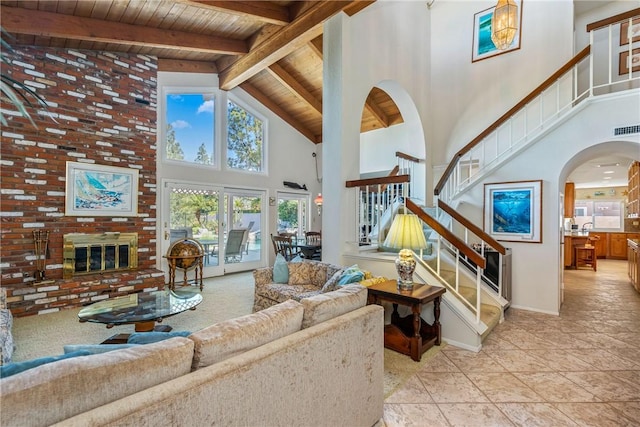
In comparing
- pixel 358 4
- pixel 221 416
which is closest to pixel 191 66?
pixel 358 4

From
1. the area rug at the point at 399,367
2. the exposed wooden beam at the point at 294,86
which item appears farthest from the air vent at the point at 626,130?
the exposed wooden beam at the point at 294,86

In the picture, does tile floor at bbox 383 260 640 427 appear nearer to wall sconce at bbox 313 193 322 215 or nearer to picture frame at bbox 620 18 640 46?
picture frame at bbox 620 18 640 46

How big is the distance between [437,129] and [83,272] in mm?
6849

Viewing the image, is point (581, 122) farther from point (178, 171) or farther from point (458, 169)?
point (178, 171)

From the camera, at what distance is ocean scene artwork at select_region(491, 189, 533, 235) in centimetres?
434

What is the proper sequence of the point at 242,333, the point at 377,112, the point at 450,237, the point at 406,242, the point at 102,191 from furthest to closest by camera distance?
1. the point at 377,112
2. the point at 102,191
3. the point at 450,237
4. the point at 406,242
5. the point at 242,333

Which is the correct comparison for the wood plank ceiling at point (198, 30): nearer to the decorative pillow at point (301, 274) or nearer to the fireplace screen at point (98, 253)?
the fireplace screen at point (98, 253)

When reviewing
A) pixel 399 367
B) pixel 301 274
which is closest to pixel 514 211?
pixel 399 367

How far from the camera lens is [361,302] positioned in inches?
78.3

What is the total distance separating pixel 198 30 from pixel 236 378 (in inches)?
208

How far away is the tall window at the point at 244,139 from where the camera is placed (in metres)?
6.63

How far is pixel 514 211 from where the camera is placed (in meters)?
4.45

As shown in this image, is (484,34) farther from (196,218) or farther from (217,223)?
(196,218)

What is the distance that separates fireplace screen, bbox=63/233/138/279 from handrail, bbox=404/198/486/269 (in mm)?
4436
